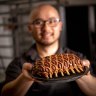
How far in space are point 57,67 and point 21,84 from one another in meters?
0.19

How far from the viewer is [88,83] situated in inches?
39.8

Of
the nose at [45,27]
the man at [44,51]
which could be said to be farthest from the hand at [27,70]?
the nose at [45,27]

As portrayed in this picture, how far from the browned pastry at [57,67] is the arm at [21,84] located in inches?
1.6

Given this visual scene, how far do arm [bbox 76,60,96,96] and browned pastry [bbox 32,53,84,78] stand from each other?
→ 0.06 meters

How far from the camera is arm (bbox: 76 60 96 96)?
0.98 m

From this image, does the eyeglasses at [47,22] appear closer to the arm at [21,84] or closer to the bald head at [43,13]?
the bald head at [43,13]

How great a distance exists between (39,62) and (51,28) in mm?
270

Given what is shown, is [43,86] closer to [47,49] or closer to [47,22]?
[47,49]

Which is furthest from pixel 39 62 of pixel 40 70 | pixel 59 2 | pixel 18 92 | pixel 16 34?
pixel 16 34

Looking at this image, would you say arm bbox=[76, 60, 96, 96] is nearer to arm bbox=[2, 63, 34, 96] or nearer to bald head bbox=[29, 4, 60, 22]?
arm bbox=[2, 63, 34, 96]

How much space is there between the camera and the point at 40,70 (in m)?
0.91

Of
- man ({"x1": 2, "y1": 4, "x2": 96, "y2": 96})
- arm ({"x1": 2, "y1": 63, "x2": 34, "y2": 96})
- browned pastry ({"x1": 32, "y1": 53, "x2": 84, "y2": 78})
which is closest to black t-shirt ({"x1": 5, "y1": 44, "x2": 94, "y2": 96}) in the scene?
man ({"x1": 2, "y1": 4, "x2": 96, "y2": 96})

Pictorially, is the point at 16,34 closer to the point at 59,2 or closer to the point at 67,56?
the point at 59,2

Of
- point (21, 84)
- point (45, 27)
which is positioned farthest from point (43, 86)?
point (45, 27)
